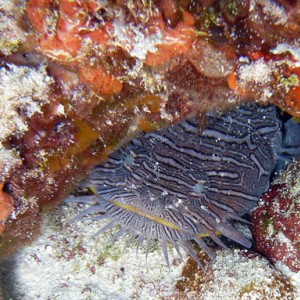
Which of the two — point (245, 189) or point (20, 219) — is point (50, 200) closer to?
point (20, 219)

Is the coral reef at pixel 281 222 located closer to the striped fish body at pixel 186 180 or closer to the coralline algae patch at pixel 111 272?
the striped fish body at pixel 186 180

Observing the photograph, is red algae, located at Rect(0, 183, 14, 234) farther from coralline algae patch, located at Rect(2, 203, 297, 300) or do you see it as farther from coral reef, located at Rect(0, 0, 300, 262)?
coralline algae patch, located at Rect(2, 203, 297, 300)

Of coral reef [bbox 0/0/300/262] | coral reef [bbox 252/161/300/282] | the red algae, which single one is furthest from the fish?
the red algae

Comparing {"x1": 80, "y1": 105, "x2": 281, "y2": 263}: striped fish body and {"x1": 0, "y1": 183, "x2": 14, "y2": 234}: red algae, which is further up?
{"x1": 80, "y1": 105, "x2": 281, "y2": 263}: striped fish body

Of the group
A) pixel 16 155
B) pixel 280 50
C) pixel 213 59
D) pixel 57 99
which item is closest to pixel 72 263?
pixel 16 155

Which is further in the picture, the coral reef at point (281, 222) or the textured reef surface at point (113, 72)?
the coral reef at point (281, 222)

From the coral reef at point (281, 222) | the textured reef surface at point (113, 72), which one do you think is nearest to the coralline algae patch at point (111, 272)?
the coral reef at point (281, 222)
